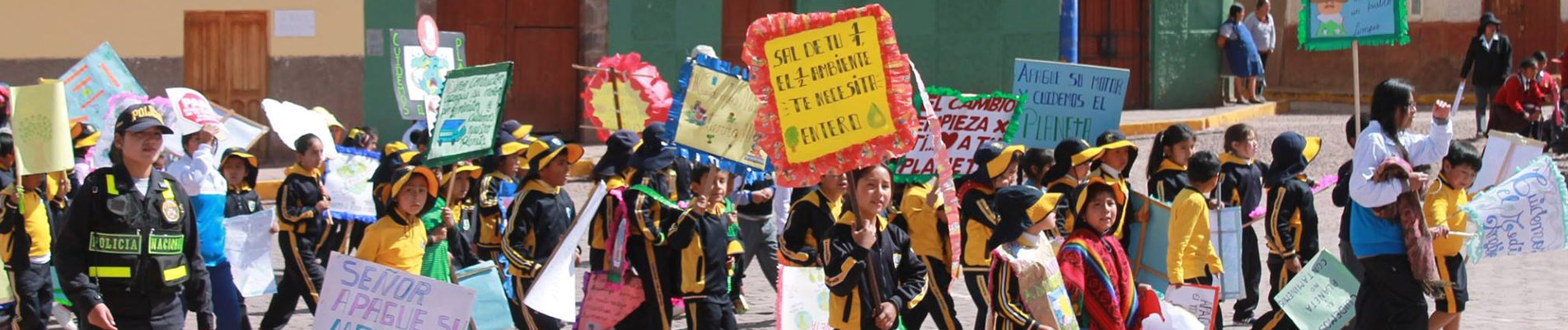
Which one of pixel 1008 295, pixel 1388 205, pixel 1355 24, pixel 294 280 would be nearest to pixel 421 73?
pixel 294 280

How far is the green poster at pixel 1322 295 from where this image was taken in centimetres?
922

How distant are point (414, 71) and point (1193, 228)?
448 cm

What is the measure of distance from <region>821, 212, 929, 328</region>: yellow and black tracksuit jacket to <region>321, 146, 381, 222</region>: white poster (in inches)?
175

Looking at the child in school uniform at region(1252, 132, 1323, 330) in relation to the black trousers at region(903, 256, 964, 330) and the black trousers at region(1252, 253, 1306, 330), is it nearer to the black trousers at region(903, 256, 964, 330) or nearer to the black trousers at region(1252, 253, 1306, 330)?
the black trousers at region(1252, 253, 1306, 330)

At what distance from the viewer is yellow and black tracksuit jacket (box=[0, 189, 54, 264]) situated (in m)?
9.24

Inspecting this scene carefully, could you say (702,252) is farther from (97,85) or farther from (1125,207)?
(97,85)

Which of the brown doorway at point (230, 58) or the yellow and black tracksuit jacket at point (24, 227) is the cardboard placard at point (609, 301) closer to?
the yellow and black tracksuit jacket at point (24, 227)

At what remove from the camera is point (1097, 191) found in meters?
7.66

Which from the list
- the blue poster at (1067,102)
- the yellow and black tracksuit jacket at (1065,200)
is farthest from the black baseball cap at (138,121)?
the blue poster at (1067,102)

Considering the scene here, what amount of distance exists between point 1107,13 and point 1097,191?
17424mm

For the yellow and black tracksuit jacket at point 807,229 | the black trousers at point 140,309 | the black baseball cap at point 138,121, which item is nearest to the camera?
the black baseball cap at point 138,121

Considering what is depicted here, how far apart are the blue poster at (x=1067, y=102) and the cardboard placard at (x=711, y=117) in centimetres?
164

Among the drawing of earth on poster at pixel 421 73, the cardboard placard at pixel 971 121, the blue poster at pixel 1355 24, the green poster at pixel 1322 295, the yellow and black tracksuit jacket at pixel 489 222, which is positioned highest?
the blue poster at pixel 1355 24

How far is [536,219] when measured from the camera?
10.3m
